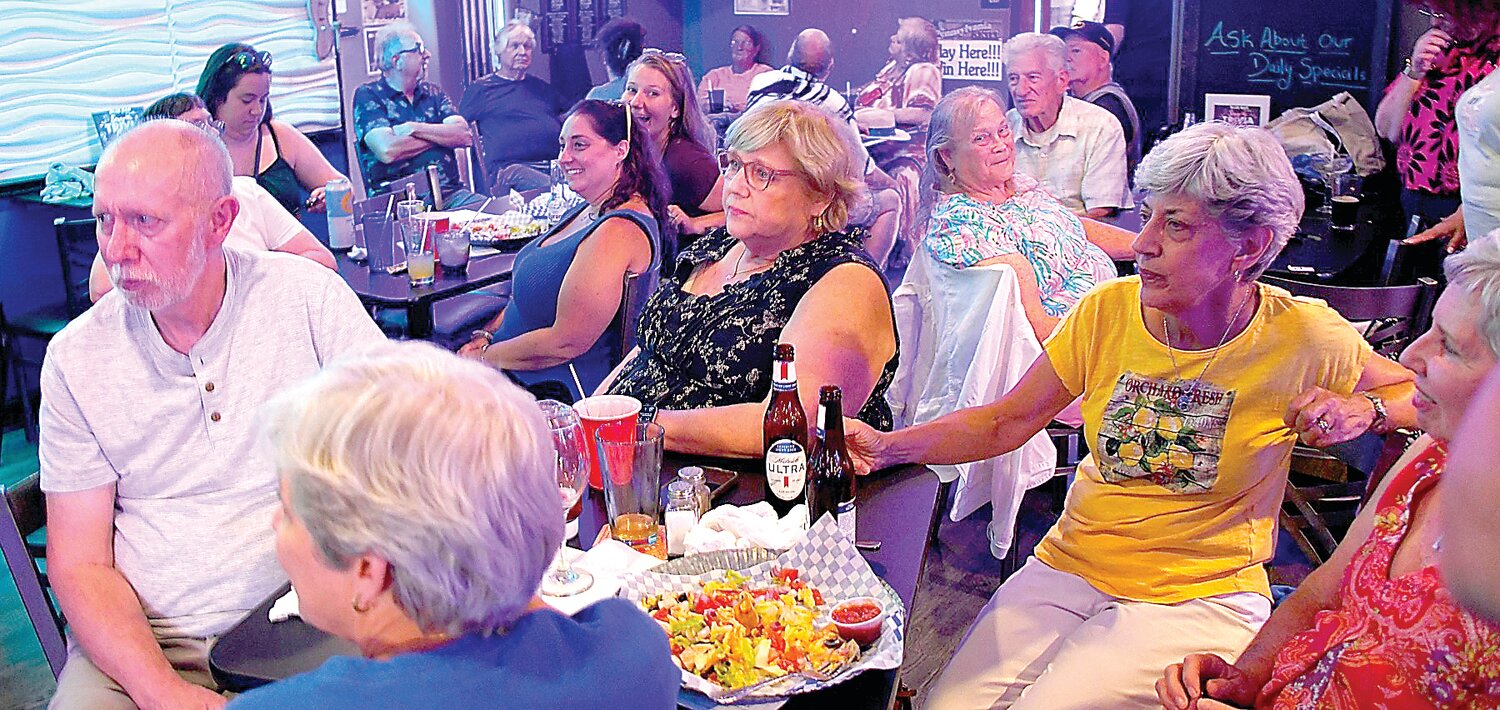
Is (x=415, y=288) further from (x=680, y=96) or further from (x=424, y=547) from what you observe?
(x=424, y=547)

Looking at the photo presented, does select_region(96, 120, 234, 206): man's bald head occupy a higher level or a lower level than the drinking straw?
higher

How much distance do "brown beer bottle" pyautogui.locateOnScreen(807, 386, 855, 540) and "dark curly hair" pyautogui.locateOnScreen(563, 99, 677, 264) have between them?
5.24 feet

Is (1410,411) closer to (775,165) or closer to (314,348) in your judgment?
(775,165)

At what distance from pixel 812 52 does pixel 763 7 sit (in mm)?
621

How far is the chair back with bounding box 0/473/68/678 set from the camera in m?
1.85

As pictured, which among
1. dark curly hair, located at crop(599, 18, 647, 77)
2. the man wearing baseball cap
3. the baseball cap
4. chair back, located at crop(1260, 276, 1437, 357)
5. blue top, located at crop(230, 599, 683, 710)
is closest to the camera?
blue top, located at crop(230, 599, 683, 710)

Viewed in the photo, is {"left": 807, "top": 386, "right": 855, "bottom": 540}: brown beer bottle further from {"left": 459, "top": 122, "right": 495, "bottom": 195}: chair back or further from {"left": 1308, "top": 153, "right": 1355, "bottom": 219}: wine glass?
{"left": 459, "top": 122, "right": 495, "bottom": 195}: chair back

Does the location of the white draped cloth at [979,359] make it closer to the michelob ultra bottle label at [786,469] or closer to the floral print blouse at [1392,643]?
the michelob ultra bottle label at [786,469]

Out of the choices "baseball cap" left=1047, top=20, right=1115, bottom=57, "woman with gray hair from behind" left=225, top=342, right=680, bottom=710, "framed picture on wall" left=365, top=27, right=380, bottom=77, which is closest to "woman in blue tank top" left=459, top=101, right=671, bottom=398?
"woman with gray hair from behind" left=225, top=342, right=680, bottom=710

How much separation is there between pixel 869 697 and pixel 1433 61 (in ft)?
12.0

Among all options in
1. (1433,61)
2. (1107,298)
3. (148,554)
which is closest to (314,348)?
(148,554)

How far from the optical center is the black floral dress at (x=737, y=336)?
93.5 inches

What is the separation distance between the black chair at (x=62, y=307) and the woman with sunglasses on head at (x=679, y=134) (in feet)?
6.56

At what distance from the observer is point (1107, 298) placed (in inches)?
83.5
